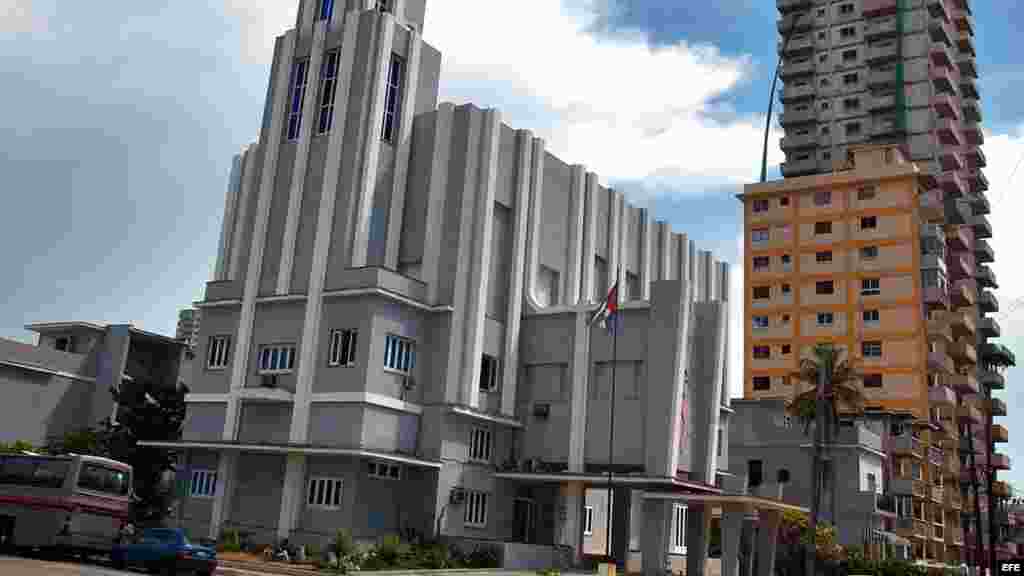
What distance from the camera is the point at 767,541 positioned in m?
51.0

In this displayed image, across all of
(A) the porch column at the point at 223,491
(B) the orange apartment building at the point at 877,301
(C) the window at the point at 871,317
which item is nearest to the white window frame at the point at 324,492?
(A) the porch column at the point at 223,491

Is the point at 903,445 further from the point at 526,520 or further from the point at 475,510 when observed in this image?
the point at 475,510

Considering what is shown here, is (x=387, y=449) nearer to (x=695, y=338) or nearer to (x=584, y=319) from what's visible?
(x=584, y=319)

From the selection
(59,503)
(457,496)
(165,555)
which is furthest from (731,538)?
(59,503)

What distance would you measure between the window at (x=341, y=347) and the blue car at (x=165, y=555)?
51.0 ft

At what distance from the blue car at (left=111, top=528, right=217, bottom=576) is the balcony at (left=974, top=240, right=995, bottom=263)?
104155 mm

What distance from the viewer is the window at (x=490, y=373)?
168ft

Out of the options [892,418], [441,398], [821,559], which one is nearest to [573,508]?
[441,398]

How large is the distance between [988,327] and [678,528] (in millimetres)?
65930

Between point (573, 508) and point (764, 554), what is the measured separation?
1001cm

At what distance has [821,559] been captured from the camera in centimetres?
5716

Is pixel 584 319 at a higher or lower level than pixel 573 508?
higher

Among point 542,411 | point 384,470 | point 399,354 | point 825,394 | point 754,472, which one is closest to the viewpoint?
point 384,470

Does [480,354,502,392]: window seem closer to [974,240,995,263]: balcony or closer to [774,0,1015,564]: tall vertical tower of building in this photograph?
[774,0,1015,564]: tall vertical tower of building
